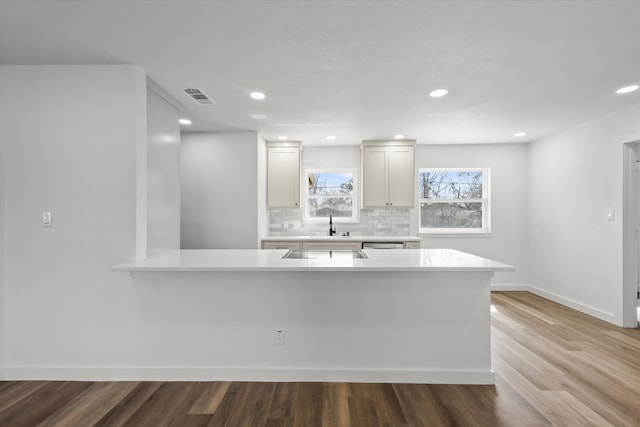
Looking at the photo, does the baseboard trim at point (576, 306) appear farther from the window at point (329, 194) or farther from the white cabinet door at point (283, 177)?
the white cabinet door at point (283, 177)

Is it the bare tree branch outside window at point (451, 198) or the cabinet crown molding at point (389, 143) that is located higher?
the cabinet crown molding at point (389, 143)

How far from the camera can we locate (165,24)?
6.09ft

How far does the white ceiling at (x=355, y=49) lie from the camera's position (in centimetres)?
174

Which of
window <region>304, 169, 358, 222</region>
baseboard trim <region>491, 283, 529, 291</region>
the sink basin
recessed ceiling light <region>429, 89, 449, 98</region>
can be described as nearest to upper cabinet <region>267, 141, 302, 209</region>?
window <region>304, 169, 358, 222</region>

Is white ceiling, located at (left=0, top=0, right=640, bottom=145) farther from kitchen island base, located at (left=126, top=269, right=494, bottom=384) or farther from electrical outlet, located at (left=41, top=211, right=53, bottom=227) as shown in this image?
kitchen island base, located at (left=126, top=269, right=494, bottom=384)

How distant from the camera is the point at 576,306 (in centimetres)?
407

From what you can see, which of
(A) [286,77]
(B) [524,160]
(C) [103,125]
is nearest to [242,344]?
(C) [103,125]

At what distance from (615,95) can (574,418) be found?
2973 millimetres

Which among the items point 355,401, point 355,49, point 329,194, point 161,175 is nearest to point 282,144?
point 329,194

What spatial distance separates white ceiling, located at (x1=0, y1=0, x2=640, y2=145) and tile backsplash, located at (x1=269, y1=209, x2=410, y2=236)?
211 cm

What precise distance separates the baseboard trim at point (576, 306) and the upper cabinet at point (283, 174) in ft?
13.0

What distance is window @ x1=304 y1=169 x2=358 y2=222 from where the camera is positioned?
5309 millimetres

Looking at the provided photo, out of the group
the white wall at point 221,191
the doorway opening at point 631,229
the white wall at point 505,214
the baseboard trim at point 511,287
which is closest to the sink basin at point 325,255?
the white wall at point 221,191

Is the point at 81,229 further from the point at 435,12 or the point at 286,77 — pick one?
the point at 435,12
